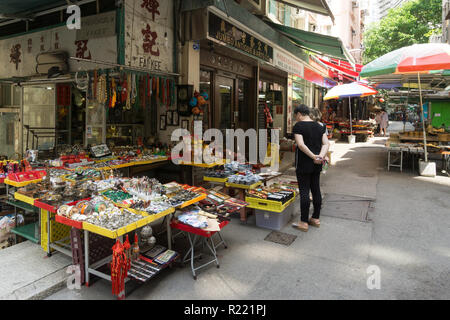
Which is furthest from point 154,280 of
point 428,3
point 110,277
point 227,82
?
point 428,3

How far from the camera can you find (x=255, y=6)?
10.1 meters

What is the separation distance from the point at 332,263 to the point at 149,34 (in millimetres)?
5466

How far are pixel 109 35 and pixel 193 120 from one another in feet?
8.22

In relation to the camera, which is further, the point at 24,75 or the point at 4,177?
the point at 24,75

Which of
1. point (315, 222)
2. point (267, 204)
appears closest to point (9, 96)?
point (267, 204)

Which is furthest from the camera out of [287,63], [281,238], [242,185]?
[287,63]

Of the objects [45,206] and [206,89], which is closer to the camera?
[45,206]

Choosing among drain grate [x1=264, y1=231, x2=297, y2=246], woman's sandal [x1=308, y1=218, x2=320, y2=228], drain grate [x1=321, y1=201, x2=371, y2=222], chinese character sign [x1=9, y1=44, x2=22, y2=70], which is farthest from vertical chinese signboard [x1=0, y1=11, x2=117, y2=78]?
drain grate [x1=321, y1=201, x2=371, y2=222]

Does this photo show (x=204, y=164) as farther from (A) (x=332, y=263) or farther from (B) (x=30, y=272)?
(B) (x=30, y=272)

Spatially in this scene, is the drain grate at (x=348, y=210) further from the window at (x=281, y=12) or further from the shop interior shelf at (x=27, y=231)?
the window at (x=281, y=12)

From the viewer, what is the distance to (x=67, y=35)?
7.11 m

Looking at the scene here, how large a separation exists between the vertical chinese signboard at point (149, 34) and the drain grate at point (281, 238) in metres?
4.12

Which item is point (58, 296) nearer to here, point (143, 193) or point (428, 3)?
point (143, 193)

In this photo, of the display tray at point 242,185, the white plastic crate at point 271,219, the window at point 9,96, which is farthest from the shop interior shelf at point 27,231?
the window at point 9,96
